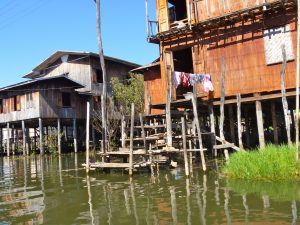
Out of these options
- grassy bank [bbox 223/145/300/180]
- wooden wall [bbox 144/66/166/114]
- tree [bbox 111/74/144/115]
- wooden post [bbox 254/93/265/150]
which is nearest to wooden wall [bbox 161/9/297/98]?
wooden post [bbox 254/93/265/150]

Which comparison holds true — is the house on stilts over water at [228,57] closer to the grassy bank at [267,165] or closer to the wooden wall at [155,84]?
the wooden wall at [155,84]

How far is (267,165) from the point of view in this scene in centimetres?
1091

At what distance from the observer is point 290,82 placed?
616 inches

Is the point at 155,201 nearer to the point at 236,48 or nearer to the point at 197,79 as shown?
the point at 197,79

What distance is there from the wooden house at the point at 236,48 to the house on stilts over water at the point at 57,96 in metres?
14.0

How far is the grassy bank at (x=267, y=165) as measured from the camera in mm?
10578

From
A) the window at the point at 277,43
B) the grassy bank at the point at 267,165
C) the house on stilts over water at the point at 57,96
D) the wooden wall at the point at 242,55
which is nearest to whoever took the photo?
the grassy bank at the point at 267,165

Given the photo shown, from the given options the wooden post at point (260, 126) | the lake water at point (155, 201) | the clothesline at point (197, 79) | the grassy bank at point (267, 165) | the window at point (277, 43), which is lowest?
the lake water at point (155, 201)

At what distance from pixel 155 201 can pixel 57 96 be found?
77.5ft

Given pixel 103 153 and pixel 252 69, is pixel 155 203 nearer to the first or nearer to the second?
pixel 103 153

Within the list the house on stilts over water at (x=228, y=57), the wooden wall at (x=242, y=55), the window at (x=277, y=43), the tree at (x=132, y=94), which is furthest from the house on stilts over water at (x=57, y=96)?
A: the window at (x=277, y=43)

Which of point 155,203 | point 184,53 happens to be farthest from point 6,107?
point 155,203

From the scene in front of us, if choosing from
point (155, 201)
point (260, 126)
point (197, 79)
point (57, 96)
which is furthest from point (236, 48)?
point (57, 96)

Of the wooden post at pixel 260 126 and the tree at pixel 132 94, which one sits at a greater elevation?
the tree at pixel 132 94
